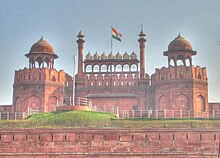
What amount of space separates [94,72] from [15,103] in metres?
6.59

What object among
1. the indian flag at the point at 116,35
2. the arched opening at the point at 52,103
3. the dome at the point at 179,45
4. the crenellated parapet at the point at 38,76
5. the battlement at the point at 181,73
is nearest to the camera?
the battlement at the point at 181,73

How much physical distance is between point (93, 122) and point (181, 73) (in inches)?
374

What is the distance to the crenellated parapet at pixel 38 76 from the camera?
32.3m

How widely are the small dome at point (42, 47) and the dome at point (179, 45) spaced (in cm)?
931

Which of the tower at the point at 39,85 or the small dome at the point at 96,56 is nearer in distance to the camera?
the tower at the point at 39,85

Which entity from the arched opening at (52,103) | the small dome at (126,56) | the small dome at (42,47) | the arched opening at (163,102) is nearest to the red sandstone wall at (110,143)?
the arched opening at (163,102)

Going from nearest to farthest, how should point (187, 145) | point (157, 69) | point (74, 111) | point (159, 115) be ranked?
1. point (187, 145)
2. point (74, 111)
3. point (159, 115)
4. point (157, 69)

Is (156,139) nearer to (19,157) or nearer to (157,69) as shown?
(19,157)

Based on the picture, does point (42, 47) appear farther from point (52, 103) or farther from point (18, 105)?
point (18, 105)

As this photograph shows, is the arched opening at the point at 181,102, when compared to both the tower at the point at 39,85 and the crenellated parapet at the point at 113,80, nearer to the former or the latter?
the crenellated parapet at the point at 113,80

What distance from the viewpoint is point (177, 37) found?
3331 centimetres

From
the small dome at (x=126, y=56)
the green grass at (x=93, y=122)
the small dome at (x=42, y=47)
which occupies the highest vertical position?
the small dome at (x=42, y=47)

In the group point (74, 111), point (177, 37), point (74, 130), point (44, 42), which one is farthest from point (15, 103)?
point (177, 37)

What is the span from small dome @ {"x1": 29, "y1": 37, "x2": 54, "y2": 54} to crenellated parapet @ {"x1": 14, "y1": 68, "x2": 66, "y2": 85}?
1709mm
